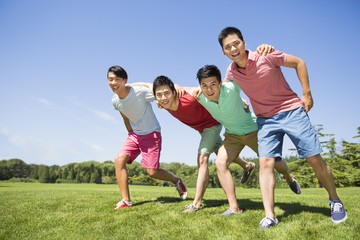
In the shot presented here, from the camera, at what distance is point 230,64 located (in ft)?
12.3

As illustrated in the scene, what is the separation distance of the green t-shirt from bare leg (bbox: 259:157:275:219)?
2.73 ft

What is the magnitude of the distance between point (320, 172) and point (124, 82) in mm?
4002

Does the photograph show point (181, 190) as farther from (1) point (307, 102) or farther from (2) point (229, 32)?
(2) point (229, 32)

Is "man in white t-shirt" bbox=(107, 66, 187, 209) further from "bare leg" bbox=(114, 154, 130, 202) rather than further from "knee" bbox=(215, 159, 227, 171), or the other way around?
"knee" bbox=(215, 159, 227, 171)

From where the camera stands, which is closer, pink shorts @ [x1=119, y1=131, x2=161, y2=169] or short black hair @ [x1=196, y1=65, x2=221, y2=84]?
short black hair @ [x1=196, y1=65, x2=221, y2=84]

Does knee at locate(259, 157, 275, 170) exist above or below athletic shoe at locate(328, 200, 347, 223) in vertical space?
above

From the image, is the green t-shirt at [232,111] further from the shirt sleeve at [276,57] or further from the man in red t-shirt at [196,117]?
the shirt sleeve at [276,57]

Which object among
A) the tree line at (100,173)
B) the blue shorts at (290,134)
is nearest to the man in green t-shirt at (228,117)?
the blue shorts at (290,134)

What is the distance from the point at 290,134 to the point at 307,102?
20.6 inches

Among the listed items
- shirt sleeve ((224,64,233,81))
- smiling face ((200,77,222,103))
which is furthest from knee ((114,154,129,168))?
shirt sleeve ((224,64,233,81))

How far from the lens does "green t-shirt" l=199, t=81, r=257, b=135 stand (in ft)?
12.2

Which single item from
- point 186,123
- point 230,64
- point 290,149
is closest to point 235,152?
point 186,123

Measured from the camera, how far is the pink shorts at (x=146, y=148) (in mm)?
5094

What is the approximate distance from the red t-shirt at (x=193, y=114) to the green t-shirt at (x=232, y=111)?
38cm
